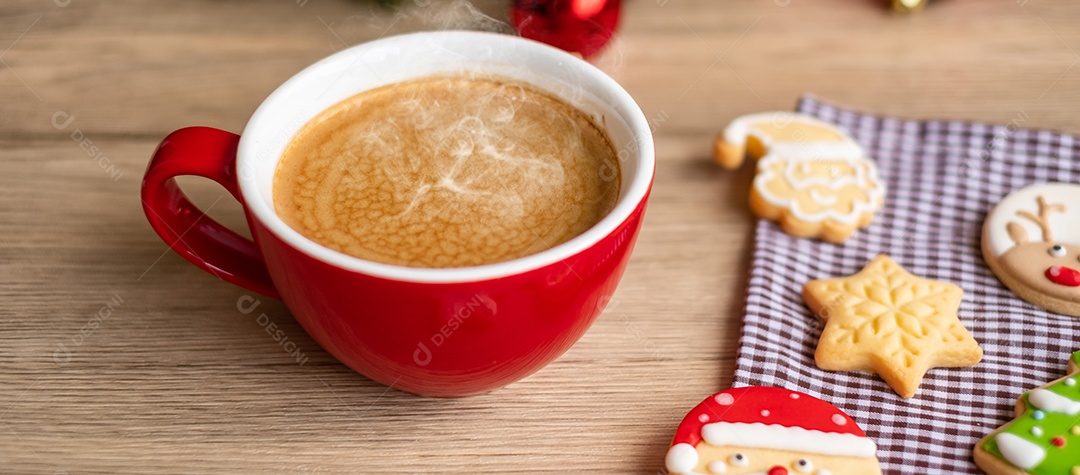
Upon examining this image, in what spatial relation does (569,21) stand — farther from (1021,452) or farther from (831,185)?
(1021,452)

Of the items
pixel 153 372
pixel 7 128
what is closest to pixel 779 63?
pixel 153 372

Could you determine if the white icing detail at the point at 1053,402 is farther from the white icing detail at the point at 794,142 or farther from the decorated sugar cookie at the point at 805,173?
the white icing detail at the point at 794,142

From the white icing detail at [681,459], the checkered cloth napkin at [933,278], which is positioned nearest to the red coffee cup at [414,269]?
the white icing detail at [681,459]

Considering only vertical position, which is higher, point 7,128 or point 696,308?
point 7,128

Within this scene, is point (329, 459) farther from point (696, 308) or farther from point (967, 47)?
point (967, 47)

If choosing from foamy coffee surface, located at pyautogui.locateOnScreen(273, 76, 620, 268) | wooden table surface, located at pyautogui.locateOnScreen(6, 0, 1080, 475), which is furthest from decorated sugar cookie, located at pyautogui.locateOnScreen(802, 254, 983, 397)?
foamy coffee surface, located at pyautogui.locateOnScreen(273, 76, 620, 268)

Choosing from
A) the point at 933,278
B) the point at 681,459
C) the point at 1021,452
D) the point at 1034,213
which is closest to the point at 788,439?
the point at 681,459
